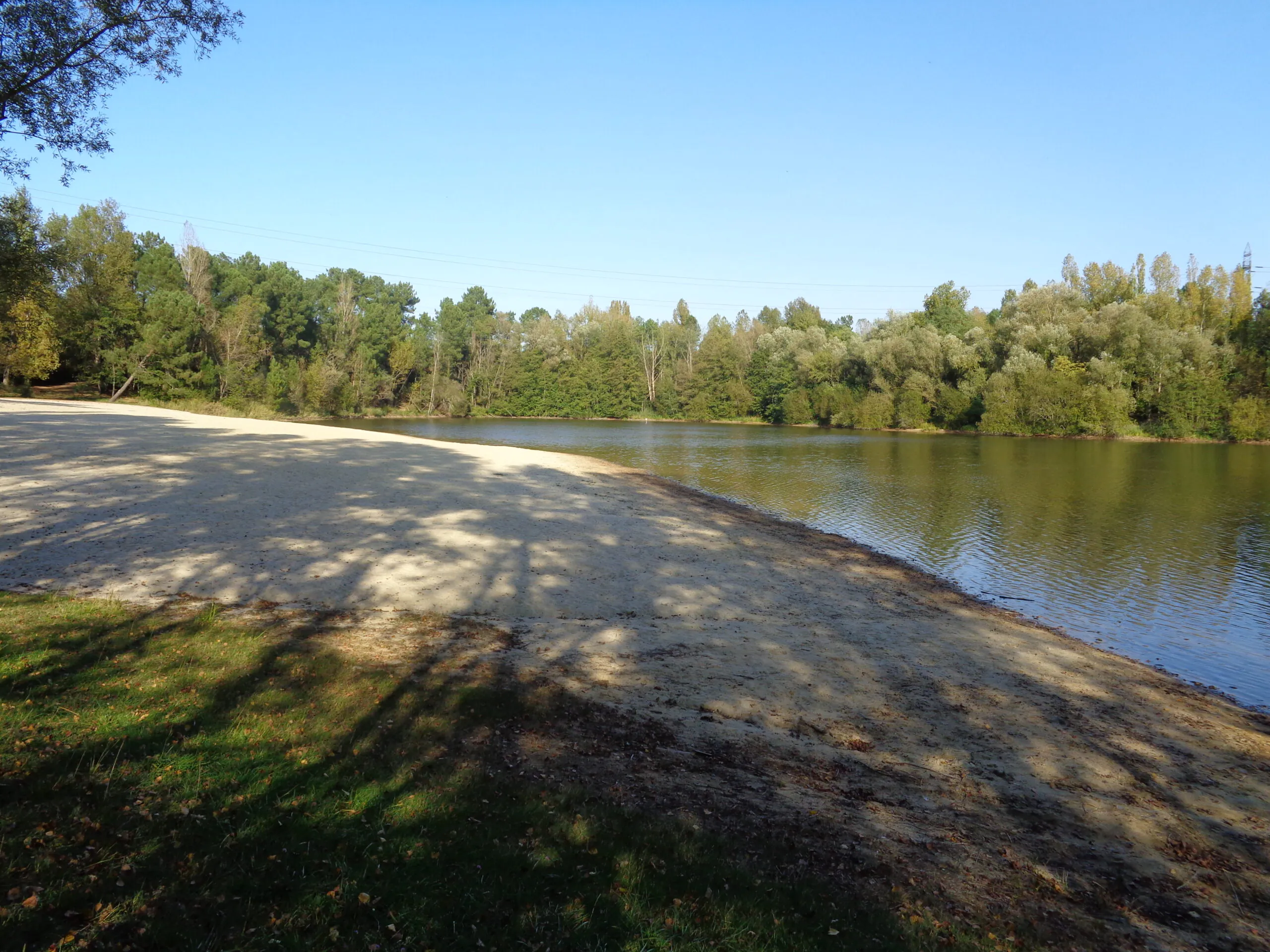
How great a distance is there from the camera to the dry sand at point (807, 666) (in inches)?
194

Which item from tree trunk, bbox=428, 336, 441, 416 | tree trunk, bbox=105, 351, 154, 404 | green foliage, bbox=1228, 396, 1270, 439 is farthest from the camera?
tree trunk, bbox=428, 336, 441, 416

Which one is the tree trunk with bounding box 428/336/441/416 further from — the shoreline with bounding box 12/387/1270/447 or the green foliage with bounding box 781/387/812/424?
the green foliage with bounding box 781/387/812/424

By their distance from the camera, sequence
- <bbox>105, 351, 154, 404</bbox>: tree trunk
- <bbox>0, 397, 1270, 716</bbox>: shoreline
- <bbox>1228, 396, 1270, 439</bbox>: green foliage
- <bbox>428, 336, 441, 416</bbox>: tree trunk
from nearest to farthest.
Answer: <bbox>0, 397, 1270, 716</bbox>: shoreline, <bbox>105, 351, 154, 404</bbox>: tree trunk, <bbox>1228, 396, 1270, 439</bbox>: green foliage, <bbox>428, 336, 441, 416</bbox>: tree trunk

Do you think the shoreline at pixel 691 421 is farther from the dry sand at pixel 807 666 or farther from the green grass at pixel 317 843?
the green grass at pixel 317 843

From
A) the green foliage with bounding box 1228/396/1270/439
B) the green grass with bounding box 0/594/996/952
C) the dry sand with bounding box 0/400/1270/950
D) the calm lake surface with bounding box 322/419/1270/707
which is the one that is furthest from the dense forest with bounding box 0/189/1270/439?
the green grass with bounding box 0/594/996/952

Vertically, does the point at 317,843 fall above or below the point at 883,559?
above

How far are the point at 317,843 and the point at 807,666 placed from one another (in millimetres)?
5971

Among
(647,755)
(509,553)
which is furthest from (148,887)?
(509,553)

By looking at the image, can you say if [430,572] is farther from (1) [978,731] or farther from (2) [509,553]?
(1) [978,731]

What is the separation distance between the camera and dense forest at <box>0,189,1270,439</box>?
181ft

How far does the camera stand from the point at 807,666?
8.62 metres

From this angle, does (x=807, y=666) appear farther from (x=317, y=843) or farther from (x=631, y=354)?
(x=631, y=354)

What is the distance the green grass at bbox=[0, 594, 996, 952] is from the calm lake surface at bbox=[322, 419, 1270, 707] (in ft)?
31.8

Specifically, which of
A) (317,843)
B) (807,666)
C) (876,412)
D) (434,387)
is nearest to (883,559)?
(807,666)
